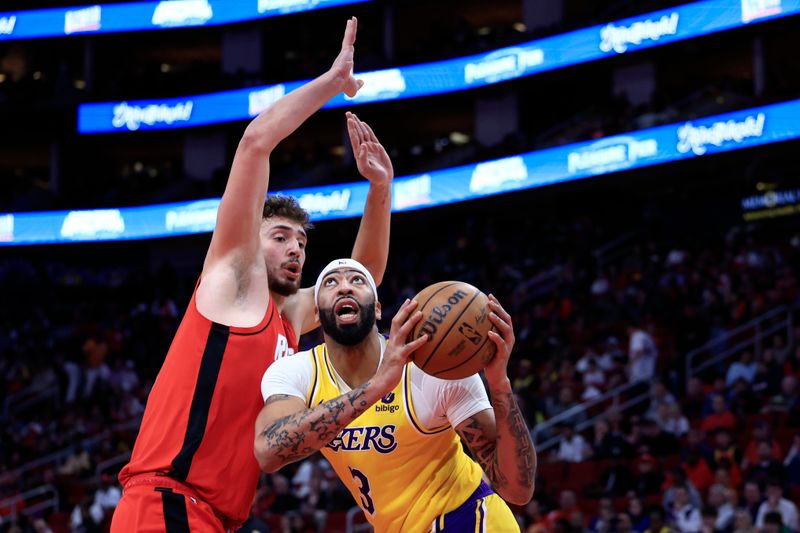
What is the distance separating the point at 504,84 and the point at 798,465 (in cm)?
1534

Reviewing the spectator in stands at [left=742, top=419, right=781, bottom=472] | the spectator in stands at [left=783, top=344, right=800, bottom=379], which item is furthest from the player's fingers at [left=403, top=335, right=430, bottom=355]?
the spectator in stands at [left=783, top=344, right=800, bottom=379]

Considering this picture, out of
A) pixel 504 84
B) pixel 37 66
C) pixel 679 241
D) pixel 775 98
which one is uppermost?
pixel 37 66

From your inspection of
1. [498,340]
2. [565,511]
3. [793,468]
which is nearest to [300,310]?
[498,340]

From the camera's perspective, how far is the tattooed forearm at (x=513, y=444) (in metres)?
4.33

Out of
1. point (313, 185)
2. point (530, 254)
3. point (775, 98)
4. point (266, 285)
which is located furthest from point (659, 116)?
point (266, 285)

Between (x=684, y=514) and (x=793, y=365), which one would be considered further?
(x=793, y=365)

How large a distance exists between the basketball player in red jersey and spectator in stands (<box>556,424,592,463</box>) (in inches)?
375

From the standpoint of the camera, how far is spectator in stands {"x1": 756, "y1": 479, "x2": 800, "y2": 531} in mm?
10492

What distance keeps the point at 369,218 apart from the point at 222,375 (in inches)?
57.3

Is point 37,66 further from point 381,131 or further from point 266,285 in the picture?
point 266,285

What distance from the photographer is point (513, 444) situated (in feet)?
14.3

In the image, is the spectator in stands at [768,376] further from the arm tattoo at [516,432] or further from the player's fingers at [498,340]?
the player's fingers at [498,340]

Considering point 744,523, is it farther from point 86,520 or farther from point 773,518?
point 86,520

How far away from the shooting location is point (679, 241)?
67.8 ft
